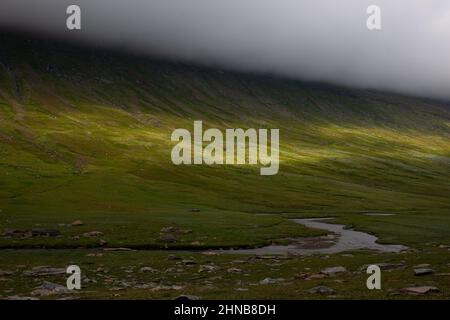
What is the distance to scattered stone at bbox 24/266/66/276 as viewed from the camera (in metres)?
43.2

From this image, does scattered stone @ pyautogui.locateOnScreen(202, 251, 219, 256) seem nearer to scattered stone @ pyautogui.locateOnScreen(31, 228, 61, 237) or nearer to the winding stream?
the winding stream

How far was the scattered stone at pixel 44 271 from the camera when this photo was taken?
43.2 metres

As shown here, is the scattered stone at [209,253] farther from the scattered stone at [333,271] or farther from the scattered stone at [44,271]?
the scattered stone at [333,271]

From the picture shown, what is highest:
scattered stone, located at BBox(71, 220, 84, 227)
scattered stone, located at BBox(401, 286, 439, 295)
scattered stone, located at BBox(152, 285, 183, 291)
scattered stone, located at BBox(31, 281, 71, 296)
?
scattered stone, located at BBox(71, 220, 84, 227)

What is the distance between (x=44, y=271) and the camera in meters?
44.7

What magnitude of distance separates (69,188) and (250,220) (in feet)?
154

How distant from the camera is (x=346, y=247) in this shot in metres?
69.2

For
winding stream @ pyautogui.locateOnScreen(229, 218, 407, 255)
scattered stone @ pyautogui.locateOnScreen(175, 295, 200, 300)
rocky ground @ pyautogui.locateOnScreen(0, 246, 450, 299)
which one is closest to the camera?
scattered stone @ pyautogui.locateOnScreen(175, 295, 200, 300)

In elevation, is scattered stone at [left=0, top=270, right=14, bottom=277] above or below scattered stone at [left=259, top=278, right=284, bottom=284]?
above

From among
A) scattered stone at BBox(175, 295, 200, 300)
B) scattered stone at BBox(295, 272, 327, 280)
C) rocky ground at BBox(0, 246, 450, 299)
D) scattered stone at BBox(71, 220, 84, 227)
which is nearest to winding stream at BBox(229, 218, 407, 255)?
rocky ground at BBox(0, 246, 450, 299)

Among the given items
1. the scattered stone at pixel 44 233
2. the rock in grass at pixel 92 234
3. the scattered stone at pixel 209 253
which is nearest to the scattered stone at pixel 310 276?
the scattered stone at pixel 209 253

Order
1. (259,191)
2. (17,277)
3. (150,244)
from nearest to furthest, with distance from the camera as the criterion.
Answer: (17,277), (150,244), (259,191)
